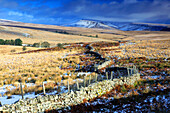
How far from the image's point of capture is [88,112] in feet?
30.1

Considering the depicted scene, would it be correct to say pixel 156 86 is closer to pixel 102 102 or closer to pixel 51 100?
pixel 102 102

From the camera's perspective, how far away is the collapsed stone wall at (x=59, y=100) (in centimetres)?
813

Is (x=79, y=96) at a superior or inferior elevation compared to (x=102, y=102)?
superior

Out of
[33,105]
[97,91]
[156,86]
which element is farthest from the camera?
Answer: [156,86]

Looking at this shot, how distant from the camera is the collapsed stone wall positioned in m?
8.13

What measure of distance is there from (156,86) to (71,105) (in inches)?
381

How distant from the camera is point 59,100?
9445mm

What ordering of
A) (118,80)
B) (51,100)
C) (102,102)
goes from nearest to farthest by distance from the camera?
(51,100) → (102,102) → (118,80)

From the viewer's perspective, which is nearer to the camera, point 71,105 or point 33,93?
point 71,105

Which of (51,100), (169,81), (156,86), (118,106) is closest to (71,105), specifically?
(51,100)

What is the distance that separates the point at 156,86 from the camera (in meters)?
12.8

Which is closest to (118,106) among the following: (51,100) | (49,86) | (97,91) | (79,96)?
(97,91)

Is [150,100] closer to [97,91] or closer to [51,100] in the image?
[97,91]

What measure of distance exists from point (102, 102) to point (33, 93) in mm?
7024
